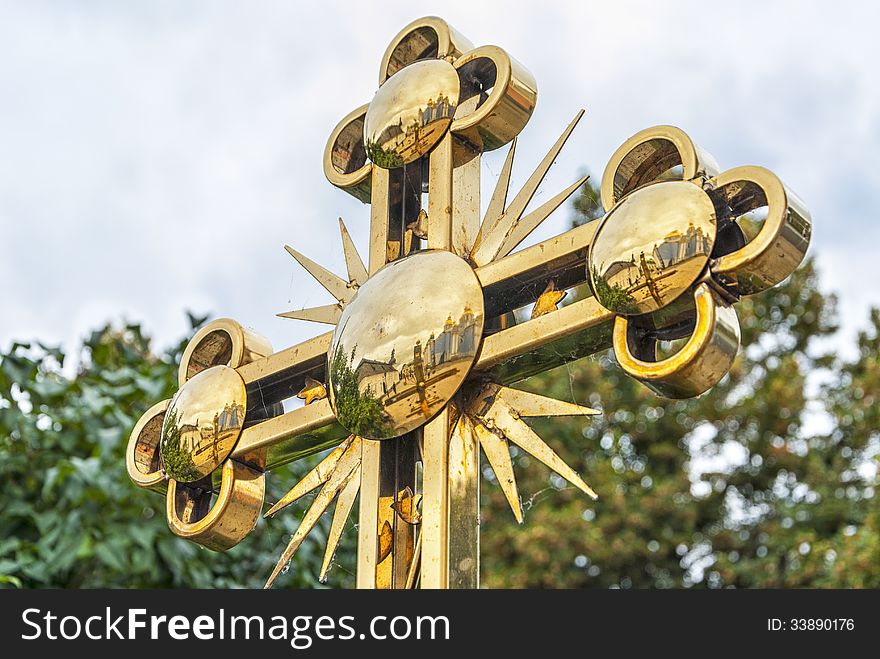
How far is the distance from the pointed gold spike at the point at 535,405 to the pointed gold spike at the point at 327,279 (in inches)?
16.0

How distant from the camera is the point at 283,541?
13.4ft

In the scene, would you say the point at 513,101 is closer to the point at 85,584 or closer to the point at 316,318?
the point at 316,318

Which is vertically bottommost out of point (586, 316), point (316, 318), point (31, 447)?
point (586, 316)

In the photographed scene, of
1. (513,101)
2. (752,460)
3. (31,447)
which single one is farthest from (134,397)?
(752,460)

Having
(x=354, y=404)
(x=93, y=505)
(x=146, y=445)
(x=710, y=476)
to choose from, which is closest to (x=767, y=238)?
(x=354, y=404)

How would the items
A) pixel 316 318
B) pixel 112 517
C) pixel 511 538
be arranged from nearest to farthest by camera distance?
pixel 316 318, pixel 112 517, pixel 511 538

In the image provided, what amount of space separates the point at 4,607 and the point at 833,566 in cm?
773

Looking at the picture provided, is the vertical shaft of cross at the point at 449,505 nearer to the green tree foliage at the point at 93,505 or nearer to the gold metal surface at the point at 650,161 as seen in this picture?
the gold metal surface at the point at 650,161

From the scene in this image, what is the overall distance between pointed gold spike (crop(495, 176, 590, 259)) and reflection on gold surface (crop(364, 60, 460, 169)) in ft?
0.82

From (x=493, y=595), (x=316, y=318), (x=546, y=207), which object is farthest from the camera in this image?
(x=316, y=318)

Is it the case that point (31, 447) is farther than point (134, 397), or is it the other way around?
point (134, 397)

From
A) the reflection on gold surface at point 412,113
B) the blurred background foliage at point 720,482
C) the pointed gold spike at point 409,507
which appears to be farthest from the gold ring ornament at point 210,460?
the blurred background foliage at point 720,482

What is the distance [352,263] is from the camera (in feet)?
6.45

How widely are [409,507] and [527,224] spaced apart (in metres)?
0.46
